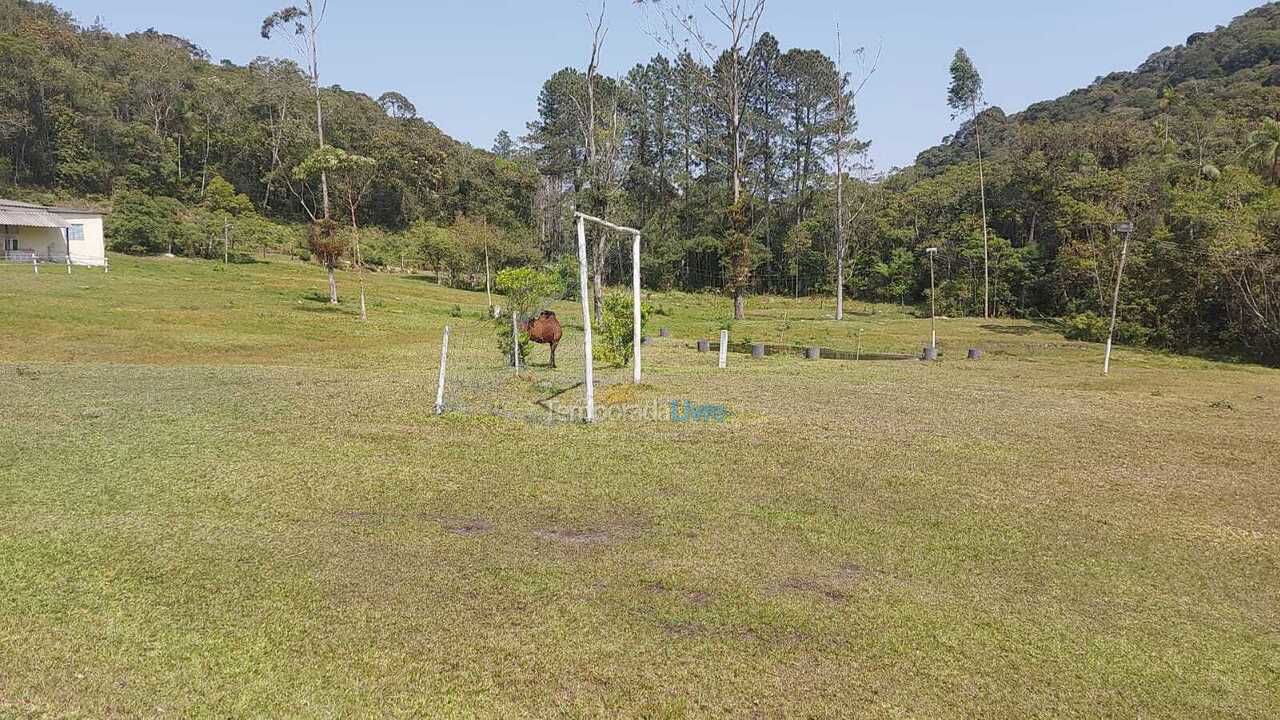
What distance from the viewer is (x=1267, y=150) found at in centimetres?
2856

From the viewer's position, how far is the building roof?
31.1 metres

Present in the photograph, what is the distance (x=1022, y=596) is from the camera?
4230 mm

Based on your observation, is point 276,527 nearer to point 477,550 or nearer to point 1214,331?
point 477,550

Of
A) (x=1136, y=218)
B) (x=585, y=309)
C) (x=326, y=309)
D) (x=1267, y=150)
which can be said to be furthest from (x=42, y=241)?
(x=1267, y=150)

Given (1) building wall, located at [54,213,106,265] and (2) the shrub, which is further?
(1) building wall, located at [54,213,106,265]

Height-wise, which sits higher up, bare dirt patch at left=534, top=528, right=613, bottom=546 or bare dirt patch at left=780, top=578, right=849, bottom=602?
bare dirt patch at left=534, top=528, right=613, bottom=546

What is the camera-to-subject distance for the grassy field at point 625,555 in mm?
3287

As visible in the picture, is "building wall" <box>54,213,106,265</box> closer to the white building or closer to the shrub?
the white building

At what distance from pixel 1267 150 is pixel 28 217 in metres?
51.3

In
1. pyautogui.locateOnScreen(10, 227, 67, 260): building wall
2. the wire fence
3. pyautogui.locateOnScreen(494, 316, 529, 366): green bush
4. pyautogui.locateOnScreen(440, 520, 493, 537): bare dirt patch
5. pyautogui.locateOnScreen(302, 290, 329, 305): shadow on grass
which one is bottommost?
pyautogui.locateOnScreen(440, 520, 493, 537): bare dirt patch

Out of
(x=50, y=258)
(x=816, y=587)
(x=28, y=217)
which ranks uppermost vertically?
(x=28, y=217)

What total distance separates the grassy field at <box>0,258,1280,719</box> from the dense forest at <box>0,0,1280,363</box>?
14311 mm

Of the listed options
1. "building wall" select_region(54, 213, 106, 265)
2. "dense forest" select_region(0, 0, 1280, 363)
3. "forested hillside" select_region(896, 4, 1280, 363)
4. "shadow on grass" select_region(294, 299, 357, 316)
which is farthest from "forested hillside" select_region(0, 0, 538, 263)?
"forested hillside" select_region(896, 4, 1280, 363)

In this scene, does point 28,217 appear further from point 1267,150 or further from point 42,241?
point 1267,150
